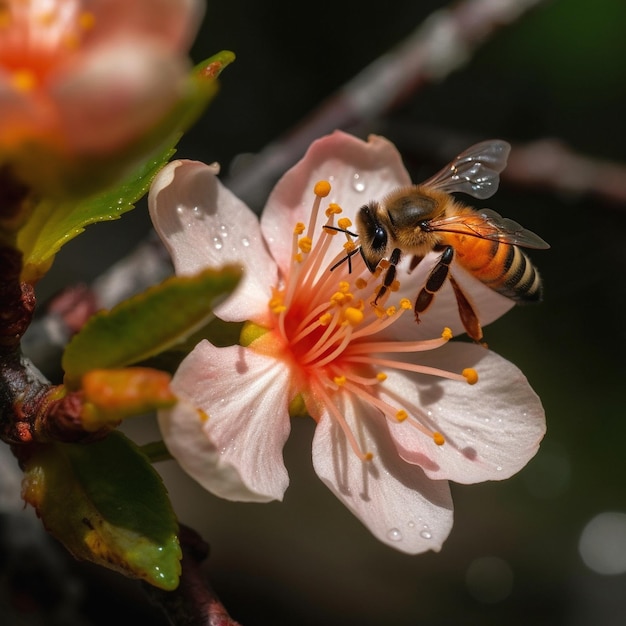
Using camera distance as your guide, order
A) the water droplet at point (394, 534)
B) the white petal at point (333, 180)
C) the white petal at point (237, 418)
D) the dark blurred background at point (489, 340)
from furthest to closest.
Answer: the dark blurred background at point (489, 340)
the white petal at point (333, 180)
the water droplet at point (394, 534)
the white petal at point (237, 418)

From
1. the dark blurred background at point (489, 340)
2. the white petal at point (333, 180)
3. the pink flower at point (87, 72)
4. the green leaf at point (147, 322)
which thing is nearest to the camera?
the pink flower at point (87, 72)

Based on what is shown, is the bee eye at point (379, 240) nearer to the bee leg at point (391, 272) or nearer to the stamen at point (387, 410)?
the bee leg at point (391, 272)

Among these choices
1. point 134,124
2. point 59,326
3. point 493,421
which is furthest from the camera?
point 59,326

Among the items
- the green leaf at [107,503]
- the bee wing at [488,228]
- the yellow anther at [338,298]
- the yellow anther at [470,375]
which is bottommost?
the yellow anther at [470,375]

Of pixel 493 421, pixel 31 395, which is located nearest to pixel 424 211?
pixel 493 421

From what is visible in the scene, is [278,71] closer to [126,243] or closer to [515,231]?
[126,243]

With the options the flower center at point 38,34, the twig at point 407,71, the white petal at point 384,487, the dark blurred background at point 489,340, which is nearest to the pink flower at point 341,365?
the white petal at point 384,487

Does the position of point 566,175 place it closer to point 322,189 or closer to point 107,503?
point 322,189
